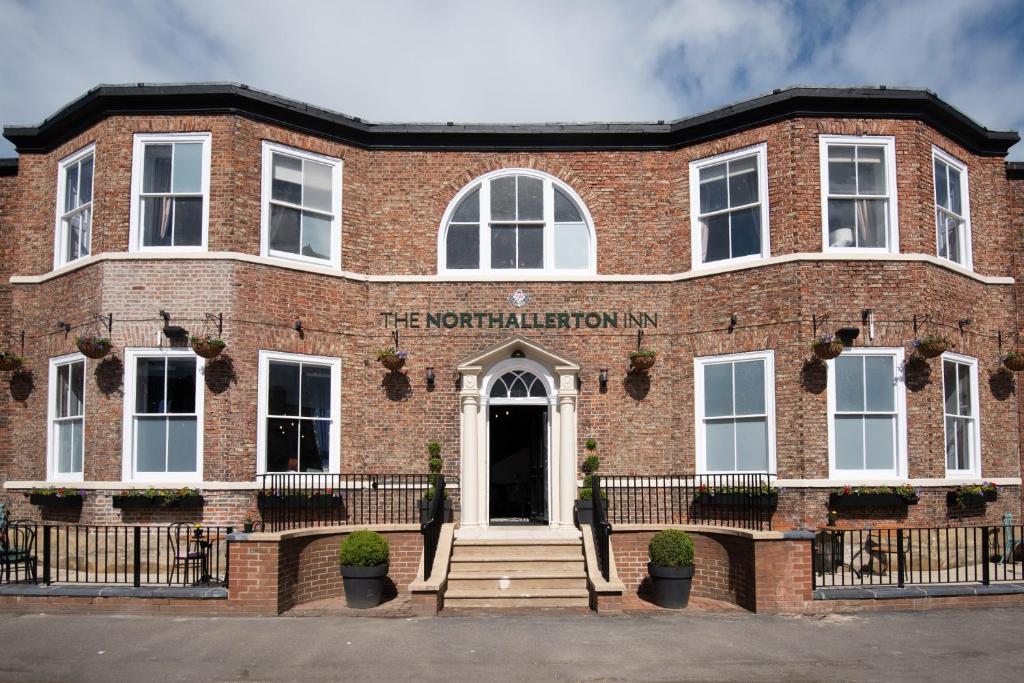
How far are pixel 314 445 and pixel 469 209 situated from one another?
4879mm

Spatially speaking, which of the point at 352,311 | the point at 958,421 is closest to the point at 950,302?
the point at 958,421

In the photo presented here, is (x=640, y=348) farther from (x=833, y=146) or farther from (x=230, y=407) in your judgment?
(x=230, y=407)

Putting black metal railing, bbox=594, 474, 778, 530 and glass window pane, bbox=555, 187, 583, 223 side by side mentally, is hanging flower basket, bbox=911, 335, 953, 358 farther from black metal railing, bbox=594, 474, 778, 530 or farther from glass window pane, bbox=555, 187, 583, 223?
glass window pane, bbox=555, 187, 583, 223

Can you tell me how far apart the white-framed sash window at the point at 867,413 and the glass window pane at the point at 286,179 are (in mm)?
9129

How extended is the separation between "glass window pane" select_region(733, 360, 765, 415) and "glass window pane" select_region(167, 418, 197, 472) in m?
8.68

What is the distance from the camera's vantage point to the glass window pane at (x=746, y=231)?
1572cm

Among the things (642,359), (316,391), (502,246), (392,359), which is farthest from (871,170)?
(316,391)

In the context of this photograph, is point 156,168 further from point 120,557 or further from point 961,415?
point 961,415

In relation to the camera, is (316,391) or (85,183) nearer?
(316,391)

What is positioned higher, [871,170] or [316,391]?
[871,170]

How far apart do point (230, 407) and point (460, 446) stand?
3.77m

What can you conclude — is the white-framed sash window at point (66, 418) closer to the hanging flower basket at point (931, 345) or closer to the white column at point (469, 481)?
the white column at point (469, 481)

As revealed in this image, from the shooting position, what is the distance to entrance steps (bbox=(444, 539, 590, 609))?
12711 mm

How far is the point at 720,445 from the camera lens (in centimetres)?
1574
